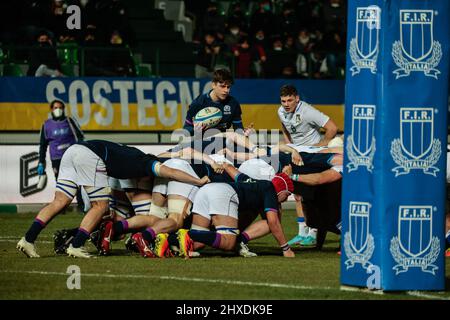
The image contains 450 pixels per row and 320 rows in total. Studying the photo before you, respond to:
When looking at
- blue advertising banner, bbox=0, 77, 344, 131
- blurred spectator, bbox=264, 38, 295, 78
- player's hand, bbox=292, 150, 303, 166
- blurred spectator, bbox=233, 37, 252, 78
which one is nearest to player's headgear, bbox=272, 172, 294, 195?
player's hand, bbox=292, 150, 303, 166

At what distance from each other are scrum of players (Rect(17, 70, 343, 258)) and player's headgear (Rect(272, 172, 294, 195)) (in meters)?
A: 0.01

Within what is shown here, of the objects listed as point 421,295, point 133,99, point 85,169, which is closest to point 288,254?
point 85,169

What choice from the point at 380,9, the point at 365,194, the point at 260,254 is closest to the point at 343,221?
the point at 365,194

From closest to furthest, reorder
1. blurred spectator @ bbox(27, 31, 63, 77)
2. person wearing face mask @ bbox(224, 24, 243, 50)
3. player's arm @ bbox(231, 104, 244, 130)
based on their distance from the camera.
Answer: player's arm @ bbox(231, 104, 244, 130) → blurred spectator @ bbox(27, 31, 63, 77) → person wearing face mask @ bbox(224, 24, 243, 50)

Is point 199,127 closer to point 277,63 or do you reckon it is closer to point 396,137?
point 396,137

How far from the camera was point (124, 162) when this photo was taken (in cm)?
1247

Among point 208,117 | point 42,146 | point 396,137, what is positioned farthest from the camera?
point 42,146

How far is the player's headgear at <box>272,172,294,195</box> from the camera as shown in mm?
12719

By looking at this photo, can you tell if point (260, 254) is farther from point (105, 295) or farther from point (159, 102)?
point (159, 102)

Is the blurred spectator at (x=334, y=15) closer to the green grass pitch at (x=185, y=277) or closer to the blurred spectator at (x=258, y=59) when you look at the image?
the blurred spectator at (x=258, y=59)

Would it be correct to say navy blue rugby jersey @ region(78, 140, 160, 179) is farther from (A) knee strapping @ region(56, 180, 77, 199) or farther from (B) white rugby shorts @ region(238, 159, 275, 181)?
(B) white rugby shorts @ region(238, 159, 275, 181)

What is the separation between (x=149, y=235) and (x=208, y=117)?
2000 mm

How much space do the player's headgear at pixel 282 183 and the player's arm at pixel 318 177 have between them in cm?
33

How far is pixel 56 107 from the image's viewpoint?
1891 centimetres
